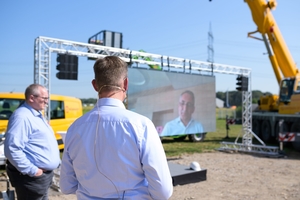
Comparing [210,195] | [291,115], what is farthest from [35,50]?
[291,115]

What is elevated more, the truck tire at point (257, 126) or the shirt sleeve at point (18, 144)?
the shirt sleeve at point (18, 144)

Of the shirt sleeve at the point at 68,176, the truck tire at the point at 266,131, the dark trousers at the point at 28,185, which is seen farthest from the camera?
the truck tire at the point at 266,131

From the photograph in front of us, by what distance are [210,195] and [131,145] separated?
5064 mm

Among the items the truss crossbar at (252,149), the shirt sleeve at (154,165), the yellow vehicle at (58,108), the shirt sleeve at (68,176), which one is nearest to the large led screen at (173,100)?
the truss crossbar at (252,149)

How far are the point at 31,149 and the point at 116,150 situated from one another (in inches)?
76.4

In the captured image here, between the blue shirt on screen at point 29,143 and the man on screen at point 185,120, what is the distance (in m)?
9.88

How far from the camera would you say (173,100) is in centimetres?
1338

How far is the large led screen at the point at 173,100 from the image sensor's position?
11.5m

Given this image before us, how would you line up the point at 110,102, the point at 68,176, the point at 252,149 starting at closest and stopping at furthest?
the point at 110,102 → the point at 68,176 → the point at 252,149

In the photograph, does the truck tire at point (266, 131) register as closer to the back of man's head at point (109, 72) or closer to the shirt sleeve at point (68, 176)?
the shirt sleeve at point (68, 176)

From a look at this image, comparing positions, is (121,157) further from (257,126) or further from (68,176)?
(257,126)

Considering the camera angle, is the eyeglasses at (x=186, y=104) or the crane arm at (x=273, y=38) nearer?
the eyeglasses at (x=186, y=104)

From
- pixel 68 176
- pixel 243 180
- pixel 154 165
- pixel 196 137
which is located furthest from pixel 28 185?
pixel 196 137

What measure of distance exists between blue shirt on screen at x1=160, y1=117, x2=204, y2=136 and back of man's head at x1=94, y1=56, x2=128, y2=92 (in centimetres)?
1125
